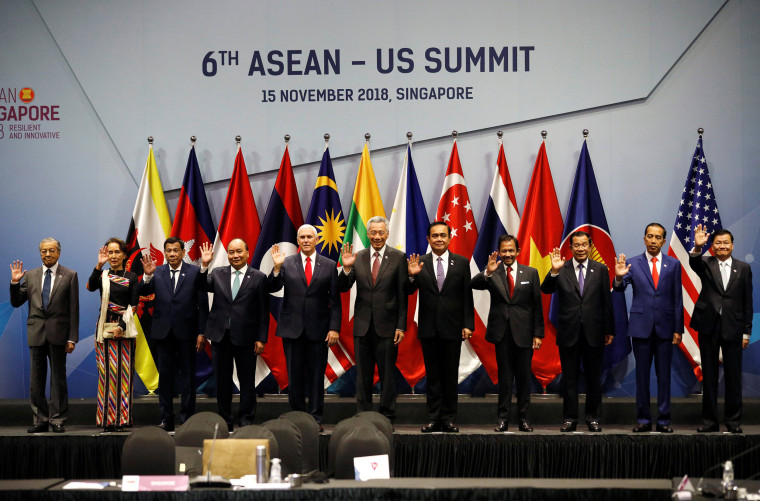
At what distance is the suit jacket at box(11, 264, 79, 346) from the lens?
242 inches

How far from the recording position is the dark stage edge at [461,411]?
654 centimetres

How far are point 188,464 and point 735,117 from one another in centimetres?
568

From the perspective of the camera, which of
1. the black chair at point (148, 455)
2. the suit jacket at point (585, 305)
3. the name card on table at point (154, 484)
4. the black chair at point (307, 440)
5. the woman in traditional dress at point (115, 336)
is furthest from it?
the woman in traditional dress at point (115, 336)

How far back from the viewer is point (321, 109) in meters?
7.45

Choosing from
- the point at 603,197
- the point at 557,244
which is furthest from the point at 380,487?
the point at 603,197

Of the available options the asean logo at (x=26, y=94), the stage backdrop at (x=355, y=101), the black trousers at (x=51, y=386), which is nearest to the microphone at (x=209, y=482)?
the black trousers at (x=51, y=386)

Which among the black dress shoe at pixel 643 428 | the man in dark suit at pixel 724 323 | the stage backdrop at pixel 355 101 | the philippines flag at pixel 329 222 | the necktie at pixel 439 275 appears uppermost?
the stage backdrop at pixel 355 101

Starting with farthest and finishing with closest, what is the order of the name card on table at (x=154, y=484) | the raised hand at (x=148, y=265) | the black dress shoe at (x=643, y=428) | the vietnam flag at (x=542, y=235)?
the vietnam flag at (x=542, y=235), the raised hand at (x=148, y=265), the black dress shoe at (x=643, y=428), the name card on table at (x=154, y=484)

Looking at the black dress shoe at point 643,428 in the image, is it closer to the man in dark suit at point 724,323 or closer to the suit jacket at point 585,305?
the man in dark suit at point 724,323

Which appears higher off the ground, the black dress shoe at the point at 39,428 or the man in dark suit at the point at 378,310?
the man in dark suit at the point at 378,310

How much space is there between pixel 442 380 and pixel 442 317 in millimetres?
472

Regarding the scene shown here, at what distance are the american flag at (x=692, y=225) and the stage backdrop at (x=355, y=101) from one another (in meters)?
0.21

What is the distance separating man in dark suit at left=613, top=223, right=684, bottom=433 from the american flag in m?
1.09

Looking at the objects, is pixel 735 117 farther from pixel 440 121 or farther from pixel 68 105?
pixel 68 105
